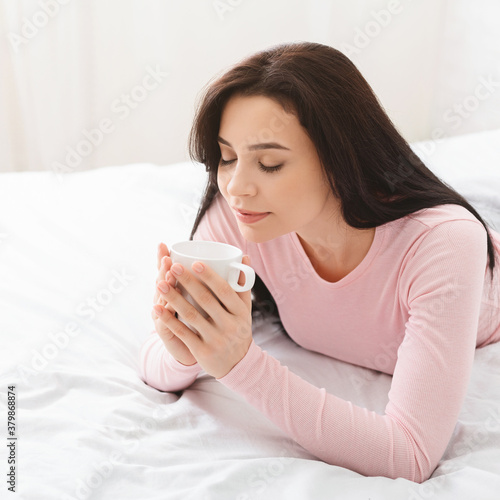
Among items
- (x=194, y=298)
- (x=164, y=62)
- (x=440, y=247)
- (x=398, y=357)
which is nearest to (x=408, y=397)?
(x=398, y=357)

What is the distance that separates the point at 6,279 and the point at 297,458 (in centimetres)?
82

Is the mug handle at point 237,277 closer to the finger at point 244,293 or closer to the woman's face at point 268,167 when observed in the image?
the finger at point 244,293

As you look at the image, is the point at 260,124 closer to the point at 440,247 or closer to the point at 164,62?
the point at 440,247

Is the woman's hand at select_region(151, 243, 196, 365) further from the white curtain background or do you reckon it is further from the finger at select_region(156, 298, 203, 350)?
the white curtain background

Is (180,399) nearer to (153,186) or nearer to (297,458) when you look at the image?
(297,458)

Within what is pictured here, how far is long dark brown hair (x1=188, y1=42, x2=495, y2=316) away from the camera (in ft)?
3.06

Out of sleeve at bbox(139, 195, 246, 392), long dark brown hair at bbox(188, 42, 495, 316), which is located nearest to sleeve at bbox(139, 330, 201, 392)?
sleeve at bbox(139, 195, 246, 392)

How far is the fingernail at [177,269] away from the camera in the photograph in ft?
2.72

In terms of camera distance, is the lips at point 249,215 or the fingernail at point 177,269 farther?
the lips at point 249,215

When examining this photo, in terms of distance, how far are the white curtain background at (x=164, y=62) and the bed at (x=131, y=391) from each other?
1.03 m

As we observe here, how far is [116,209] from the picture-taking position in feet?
5.68

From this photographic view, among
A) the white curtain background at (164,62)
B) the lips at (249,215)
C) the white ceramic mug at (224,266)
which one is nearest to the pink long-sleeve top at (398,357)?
the white ceramic mug at (224,266)

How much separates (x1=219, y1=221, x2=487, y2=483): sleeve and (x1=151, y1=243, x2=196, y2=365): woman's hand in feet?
0.41

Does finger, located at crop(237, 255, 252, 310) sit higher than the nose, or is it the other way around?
the nose
